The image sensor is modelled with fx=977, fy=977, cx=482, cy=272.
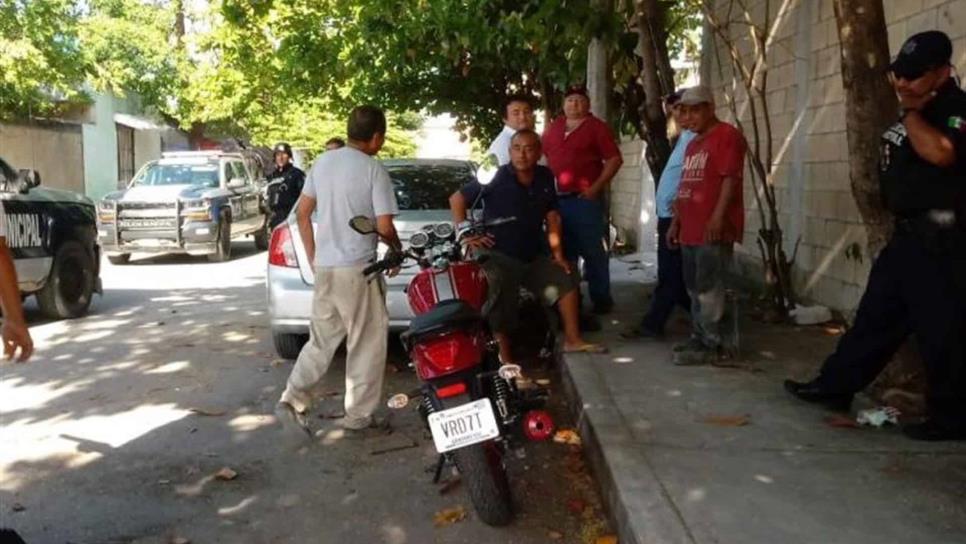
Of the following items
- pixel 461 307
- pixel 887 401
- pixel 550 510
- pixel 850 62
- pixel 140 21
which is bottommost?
pixel 550 510

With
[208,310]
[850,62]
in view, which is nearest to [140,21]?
[208,310]

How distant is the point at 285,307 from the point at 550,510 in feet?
9.78

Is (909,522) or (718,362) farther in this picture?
(718,362)

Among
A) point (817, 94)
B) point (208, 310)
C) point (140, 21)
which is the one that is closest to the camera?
point (817, 94)

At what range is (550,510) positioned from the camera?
447 cm

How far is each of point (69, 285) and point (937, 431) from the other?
8213 millimetres

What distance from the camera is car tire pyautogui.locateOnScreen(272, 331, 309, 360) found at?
729cm

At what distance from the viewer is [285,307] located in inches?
267

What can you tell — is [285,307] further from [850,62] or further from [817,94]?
[817,94]

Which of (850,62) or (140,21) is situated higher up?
(140,21)

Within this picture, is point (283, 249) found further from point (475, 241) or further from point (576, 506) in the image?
point (576, 506)

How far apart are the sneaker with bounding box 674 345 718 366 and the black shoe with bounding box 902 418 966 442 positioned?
5.80 feet

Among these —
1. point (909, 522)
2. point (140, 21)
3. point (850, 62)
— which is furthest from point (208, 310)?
point (140, 21)

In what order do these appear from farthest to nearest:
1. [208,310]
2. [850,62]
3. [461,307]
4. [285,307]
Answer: [208,310] < [285,307] < [850,62] < [461,307]
